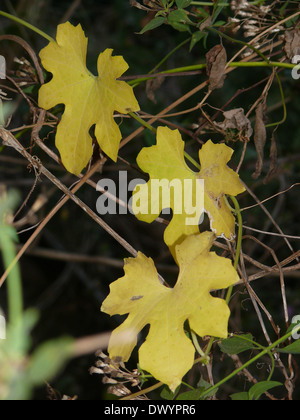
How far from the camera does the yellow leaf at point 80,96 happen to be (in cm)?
68

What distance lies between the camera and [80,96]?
709 millimetres

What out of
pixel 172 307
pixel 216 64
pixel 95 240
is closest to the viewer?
pixel 172 307

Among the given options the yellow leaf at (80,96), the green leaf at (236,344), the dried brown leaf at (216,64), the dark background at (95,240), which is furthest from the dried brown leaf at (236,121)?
the dark background at (95,240)

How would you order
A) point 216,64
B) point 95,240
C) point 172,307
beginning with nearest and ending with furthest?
point 172,307 → point 216,64 → point 95,240

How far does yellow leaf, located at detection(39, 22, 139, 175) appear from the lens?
0.68m

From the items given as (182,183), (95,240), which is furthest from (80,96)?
(95,240)

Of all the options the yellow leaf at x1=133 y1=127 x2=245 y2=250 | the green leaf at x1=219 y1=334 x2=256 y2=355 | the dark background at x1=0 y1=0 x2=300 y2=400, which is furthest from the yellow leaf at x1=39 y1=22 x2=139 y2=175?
the dark background at x1=0 y1=0 x2=300 y2=400

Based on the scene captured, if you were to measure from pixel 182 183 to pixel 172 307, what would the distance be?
17 cm

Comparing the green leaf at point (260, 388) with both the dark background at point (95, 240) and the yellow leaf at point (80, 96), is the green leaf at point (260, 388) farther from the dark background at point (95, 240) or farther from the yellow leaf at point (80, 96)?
the dark background at point (95, 240)

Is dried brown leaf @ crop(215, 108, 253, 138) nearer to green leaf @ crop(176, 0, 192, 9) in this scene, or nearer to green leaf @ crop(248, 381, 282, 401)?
green leaf @ crop(176, 0, 192, 9)

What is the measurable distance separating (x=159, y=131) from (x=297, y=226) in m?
1.30

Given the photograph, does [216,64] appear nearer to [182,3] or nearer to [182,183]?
[182,3]
